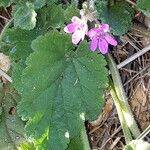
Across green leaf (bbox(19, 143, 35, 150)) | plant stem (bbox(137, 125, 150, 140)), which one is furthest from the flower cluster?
green leaf (bbox(19, 143, 35, 150))

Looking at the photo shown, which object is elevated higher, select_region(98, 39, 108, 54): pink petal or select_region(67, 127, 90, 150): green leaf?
select_region(98, 39, 108, 54): pink petal

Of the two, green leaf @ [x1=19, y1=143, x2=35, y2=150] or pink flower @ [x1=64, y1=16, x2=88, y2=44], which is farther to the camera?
green leaf @ [x1=19, y1=143, x2=35, y2=150]

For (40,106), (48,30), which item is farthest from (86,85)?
(48,30)

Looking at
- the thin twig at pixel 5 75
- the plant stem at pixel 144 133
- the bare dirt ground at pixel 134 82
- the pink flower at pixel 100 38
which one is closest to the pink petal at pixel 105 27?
the pink flower at pixel 100 38

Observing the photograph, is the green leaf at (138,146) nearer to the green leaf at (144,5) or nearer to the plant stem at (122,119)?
the plant stem at (122,119)

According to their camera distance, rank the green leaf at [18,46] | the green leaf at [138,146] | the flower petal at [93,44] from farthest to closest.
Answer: the green leaf at [18,46] → the flower petal at [93,44] → the green leaf at [138,146]

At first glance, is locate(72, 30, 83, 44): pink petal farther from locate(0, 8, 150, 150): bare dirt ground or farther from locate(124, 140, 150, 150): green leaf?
locate(124, 140, 150, 150): green leaf

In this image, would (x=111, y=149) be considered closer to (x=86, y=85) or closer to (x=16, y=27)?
(x=86, y=85)

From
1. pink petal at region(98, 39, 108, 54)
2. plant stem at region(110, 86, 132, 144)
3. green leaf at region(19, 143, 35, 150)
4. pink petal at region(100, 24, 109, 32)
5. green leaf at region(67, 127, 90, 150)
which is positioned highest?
pink petal at region(100, 24, 109, 32)
